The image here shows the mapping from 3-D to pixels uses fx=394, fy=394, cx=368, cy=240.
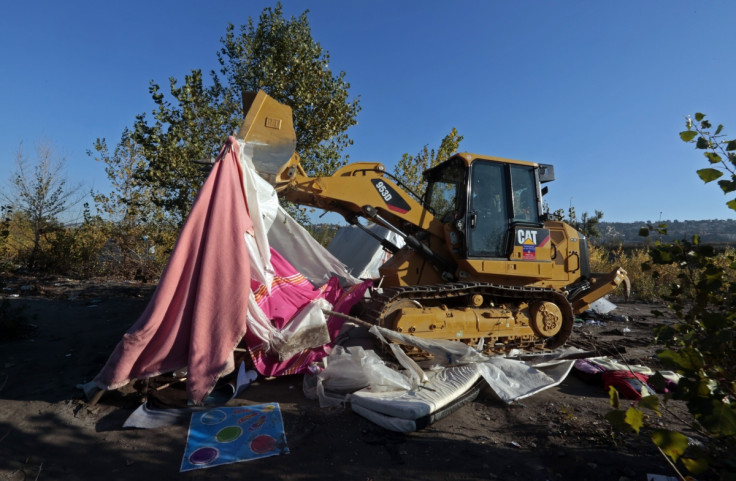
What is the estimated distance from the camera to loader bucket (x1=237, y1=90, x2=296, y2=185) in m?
4.53

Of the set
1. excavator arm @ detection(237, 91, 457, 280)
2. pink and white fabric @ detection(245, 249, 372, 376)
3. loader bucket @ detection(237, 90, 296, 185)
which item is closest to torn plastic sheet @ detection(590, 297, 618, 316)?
excavator arm @ detection(237, 91, 457, 280)

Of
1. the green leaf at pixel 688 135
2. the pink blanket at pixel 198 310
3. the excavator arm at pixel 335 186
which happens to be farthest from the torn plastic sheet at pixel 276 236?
the green leaf at pixel 688 135

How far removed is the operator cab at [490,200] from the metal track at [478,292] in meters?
0.48

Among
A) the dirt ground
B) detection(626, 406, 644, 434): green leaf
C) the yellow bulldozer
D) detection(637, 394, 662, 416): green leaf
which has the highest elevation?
the yellow bulldozer

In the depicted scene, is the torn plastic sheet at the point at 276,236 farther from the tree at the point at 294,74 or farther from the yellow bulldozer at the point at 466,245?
the tree at the point at 294,74

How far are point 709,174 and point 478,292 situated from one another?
145 inches

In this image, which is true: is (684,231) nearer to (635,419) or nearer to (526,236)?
(526,236)

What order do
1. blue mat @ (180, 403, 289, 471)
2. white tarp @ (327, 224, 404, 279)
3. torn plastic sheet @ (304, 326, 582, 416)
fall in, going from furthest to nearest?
white tarp @ (327, 224, 404, 279) < torn plastic sheet @ (304, 326, 582, 416) < blue mat @ (180, 403, 289, 471)

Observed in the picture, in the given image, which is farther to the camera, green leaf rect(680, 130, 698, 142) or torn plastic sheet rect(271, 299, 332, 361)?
torn plastic sheet rect(271, 299, 332, 361)

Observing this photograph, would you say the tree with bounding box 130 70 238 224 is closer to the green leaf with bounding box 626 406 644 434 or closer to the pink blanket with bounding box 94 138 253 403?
the pink blanket with bounding box 94 138 253 403

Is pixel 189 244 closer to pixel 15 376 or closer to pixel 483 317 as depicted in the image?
pixel 15 376

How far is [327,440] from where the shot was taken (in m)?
3.10

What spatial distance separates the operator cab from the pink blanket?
2.93 m

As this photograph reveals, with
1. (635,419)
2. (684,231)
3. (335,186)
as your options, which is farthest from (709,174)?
(684,231)
